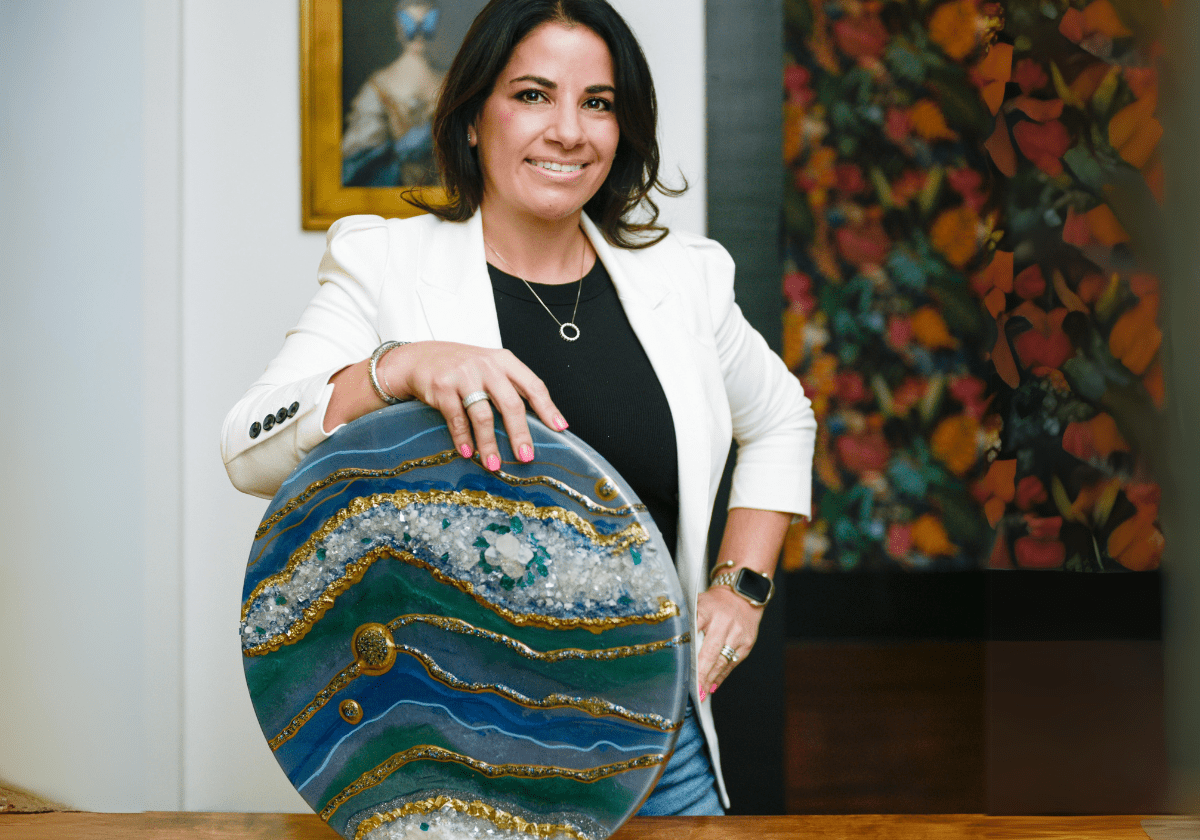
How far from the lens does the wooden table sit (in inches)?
32.4

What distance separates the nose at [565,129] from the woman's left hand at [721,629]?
1.92 ft

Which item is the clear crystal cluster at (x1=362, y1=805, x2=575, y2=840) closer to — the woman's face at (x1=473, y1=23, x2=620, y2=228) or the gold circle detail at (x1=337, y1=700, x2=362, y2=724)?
the gold circle detail at (x1=337, y1=700, x2=362, y2=724)

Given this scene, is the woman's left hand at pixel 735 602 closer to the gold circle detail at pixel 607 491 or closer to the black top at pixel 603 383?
the black top at pixel 603 383

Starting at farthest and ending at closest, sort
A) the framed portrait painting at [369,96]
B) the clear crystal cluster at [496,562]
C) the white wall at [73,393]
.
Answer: the framed portrait painting at [369,96] → the white wall at [73,393] → the clear crystal cluster at [496,562]

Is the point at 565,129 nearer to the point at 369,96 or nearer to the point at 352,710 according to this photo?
the point at 352,710

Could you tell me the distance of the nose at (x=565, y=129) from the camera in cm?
105

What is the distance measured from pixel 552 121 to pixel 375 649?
0.64m

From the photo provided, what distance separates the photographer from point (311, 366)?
97cm

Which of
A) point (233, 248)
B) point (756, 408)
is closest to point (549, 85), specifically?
point (756, 408)

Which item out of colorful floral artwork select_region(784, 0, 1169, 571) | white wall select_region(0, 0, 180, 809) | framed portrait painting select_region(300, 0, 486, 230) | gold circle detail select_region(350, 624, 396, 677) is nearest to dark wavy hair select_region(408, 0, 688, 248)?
gold circle detail select_region(350, 624, 396, 677)

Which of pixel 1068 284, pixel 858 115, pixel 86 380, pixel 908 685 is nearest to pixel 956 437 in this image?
pixel 908 685

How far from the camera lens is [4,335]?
1.74 meters

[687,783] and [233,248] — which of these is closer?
[687,783]

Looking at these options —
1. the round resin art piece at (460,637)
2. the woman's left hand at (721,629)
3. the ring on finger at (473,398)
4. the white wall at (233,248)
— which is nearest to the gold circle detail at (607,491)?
the round resin art piece at (460,637)
